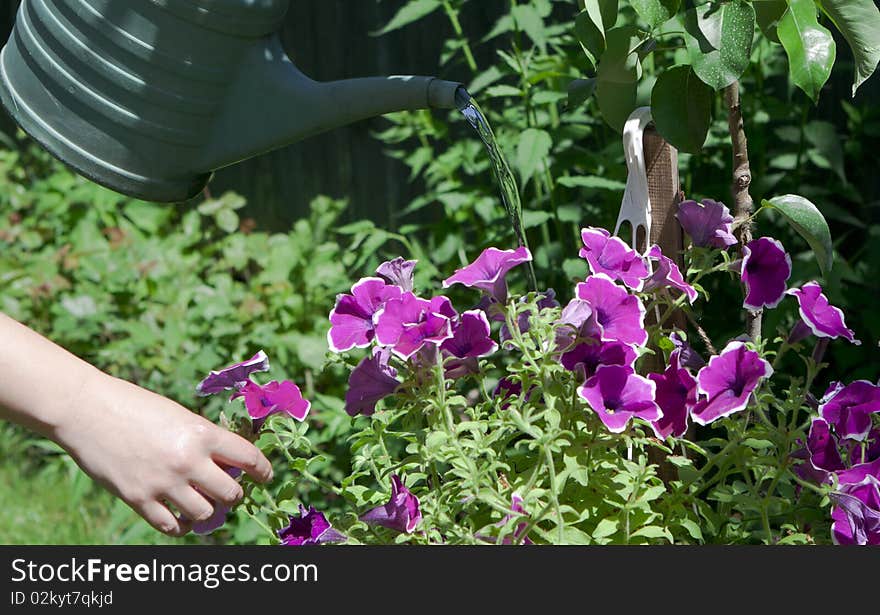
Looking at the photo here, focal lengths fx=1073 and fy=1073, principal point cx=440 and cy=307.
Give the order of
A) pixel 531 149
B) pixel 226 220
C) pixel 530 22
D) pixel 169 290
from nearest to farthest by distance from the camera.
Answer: pixel 531 149 → pixel 530 22 → pixel 169 290 → pixel 226 220

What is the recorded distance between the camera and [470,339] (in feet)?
3.78

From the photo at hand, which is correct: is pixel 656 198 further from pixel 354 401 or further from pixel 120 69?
pixel 120 69

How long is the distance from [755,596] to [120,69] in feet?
2.57

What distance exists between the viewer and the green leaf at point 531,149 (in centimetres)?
214

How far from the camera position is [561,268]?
2.39 meters

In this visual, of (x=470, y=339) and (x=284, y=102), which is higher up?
(x=284, y=102)

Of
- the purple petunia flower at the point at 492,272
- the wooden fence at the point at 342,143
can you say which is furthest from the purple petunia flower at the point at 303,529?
the wooden fence at the point at 342,143

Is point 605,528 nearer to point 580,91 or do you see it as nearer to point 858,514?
point 858,514

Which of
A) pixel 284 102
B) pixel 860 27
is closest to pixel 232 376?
pixel 284 102

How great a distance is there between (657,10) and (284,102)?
41 cm

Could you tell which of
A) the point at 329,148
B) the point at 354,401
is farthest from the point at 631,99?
the point at 329,148

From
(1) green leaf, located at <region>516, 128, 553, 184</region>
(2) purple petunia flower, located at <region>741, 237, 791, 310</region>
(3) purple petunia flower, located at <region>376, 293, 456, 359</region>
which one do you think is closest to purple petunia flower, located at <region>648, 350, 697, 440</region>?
(2) purple petunia flower, located at <region>741, 237, 791, 310</region>

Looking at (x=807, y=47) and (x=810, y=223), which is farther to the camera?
(x=810, y=223)

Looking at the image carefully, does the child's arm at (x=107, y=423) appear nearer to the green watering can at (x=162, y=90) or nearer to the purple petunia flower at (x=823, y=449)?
the green watering can at (x=162, y=90)
